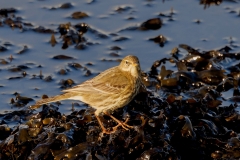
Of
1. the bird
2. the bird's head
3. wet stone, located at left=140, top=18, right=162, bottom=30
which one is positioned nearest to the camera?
the bird

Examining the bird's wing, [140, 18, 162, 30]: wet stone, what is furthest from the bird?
[140, 18, 162, 30]: wet stone

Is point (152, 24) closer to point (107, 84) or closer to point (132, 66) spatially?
point (132, 66)

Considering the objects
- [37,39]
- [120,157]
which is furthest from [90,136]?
[37,39]

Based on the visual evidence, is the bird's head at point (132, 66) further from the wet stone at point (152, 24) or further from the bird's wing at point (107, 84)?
the wet stone at point (152, 24)

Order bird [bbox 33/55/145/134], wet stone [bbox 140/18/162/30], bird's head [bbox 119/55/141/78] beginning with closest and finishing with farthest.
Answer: bird [bbox 33/55/145/134], bird's head [bbox 119/55/141/78], wet stone [bbox 140/18/162/30]

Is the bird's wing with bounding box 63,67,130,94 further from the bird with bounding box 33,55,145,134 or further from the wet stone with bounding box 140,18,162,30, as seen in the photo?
the wet stone with bounding box 140,18,162,30

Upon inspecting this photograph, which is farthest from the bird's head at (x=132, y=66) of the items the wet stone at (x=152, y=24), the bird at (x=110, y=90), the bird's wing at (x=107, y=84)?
the wet stone at (x=152, y=24)

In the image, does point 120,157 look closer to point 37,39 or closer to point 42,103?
point 42,103
